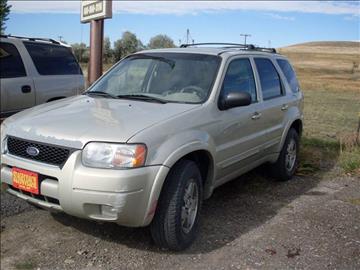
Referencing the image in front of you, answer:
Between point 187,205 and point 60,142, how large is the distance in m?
1.20

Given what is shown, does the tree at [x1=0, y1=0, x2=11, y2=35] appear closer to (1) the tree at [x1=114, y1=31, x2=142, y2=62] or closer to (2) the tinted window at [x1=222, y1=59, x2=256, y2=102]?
(1) the tree at [x1=114, y1=31, x2=142, y2=62]

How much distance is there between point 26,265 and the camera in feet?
12.3

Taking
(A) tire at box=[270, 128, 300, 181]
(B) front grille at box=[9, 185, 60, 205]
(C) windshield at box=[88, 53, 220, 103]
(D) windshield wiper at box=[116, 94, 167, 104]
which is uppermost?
(C) windshield at box=[88, 53, 220, 103]

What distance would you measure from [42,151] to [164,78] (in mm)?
1614

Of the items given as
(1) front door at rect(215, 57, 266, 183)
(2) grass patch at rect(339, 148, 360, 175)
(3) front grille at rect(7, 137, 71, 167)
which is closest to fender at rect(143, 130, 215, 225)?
(1) front door at rect(215, 57, 266, 183)

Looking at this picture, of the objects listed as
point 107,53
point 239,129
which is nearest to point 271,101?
point 239,129

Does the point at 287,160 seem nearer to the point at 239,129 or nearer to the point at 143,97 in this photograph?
the point at 239,129

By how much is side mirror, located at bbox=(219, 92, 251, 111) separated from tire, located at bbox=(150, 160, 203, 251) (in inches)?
29.8

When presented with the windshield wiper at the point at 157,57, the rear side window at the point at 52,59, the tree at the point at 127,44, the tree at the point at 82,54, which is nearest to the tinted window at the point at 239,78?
the windshield wiper at the point at 157,57

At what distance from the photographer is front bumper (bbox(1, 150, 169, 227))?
11.2 feet

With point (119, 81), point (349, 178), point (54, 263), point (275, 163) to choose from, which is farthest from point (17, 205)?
point (349, 178)

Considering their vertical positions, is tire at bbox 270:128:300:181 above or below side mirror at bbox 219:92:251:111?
below

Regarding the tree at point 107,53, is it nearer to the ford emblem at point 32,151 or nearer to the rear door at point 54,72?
the rear door at point 54,72

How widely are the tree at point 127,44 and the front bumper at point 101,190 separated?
100.0 feet
